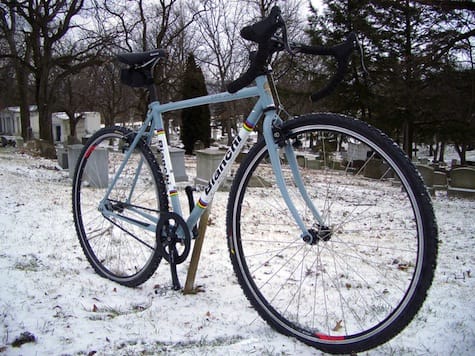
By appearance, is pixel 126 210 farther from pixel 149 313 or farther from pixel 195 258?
pixel 149 313

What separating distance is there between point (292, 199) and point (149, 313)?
1.06 metres

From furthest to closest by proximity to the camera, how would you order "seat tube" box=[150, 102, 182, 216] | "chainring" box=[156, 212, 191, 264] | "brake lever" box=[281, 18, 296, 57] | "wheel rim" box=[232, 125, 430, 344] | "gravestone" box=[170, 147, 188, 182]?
"gravestone" box=[170, 147, 188, 182], "seat tube" box=[150, 102, 182, 216], "chainring" box=[156, 212, 191, 264], "brake lever" box=[281, 18, 296, 57], "wheel rim" box=[232, 125, 430, 344]

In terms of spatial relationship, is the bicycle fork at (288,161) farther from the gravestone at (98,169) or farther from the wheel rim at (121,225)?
the gravestone at (98,169)

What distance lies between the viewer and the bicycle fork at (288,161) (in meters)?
1.82

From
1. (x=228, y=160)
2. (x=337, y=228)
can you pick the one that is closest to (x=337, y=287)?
(x=337, y=228)

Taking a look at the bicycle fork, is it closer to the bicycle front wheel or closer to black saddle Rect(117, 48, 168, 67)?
the bicycle front wheel

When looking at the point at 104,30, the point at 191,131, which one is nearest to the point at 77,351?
the point at 104,30

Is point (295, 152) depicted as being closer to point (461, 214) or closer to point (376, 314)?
point (376, 314)

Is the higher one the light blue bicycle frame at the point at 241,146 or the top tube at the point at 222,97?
the top tube at the point at 222,97

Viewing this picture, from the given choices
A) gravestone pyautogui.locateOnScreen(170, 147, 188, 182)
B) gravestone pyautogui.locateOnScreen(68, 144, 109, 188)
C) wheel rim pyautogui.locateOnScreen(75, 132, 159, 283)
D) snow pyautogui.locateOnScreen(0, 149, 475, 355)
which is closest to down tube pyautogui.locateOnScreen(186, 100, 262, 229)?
wheel rim pyautogui.locateOnScreen(75, 132, 159, 283)

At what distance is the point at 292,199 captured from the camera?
2.01 metres

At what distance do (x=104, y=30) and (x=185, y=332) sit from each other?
18.4 meters

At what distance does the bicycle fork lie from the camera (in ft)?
5.96

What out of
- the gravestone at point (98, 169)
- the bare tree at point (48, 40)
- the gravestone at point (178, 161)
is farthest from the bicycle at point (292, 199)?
the bare tree at point (48, 40)
